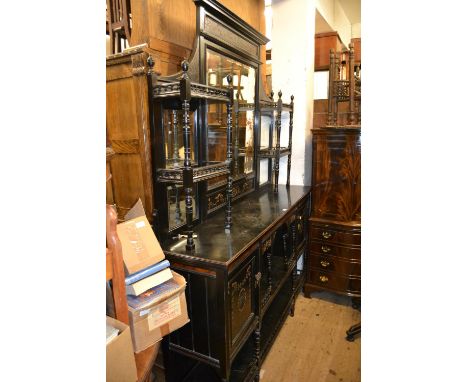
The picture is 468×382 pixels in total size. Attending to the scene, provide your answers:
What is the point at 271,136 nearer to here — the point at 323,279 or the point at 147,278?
the point at 323,279

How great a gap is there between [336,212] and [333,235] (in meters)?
0.20

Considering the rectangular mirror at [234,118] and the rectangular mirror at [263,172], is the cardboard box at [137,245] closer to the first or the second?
the rectangular mirror at [234,118]

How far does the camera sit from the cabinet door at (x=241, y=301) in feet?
5.10

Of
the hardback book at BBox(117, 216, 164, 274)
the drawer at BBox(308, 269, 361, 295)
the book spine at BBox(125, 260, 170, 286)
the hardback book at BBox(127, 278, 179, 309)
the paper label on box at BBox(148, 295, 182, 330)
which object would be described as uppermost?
the hardback book at BBox(117, 216, 164, 274)

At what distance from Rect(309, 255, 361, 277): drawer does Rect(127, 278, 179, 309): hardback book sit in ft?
5.97

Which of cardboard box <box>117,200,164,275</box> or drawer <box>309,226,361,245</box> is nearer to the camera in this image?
cardboard box <box>117,200,164,275</box>

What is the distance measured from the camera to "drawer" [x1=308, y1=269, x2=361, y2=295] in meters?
2.75

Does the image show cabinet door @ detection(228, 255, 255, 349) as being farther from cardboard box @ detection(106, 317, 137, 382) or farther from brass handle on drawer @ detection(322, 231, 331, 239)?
brass handle on drawer @ detection(322, 231, 331, 239)

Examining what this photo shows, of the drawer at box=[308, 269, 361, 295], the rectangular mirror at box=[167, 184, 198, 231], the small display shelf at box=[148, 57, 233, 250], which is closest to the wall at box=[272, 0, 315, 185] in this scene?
the drawer at box=[308, 269, 361, 295]

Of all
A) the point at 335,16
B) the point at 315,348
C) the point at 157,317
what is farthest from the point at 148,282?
the point at 335,16

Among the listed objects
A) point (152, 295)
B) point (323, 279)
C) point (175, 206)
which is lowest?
point (323, 279)

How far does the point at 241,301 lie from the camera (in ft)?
5.44
